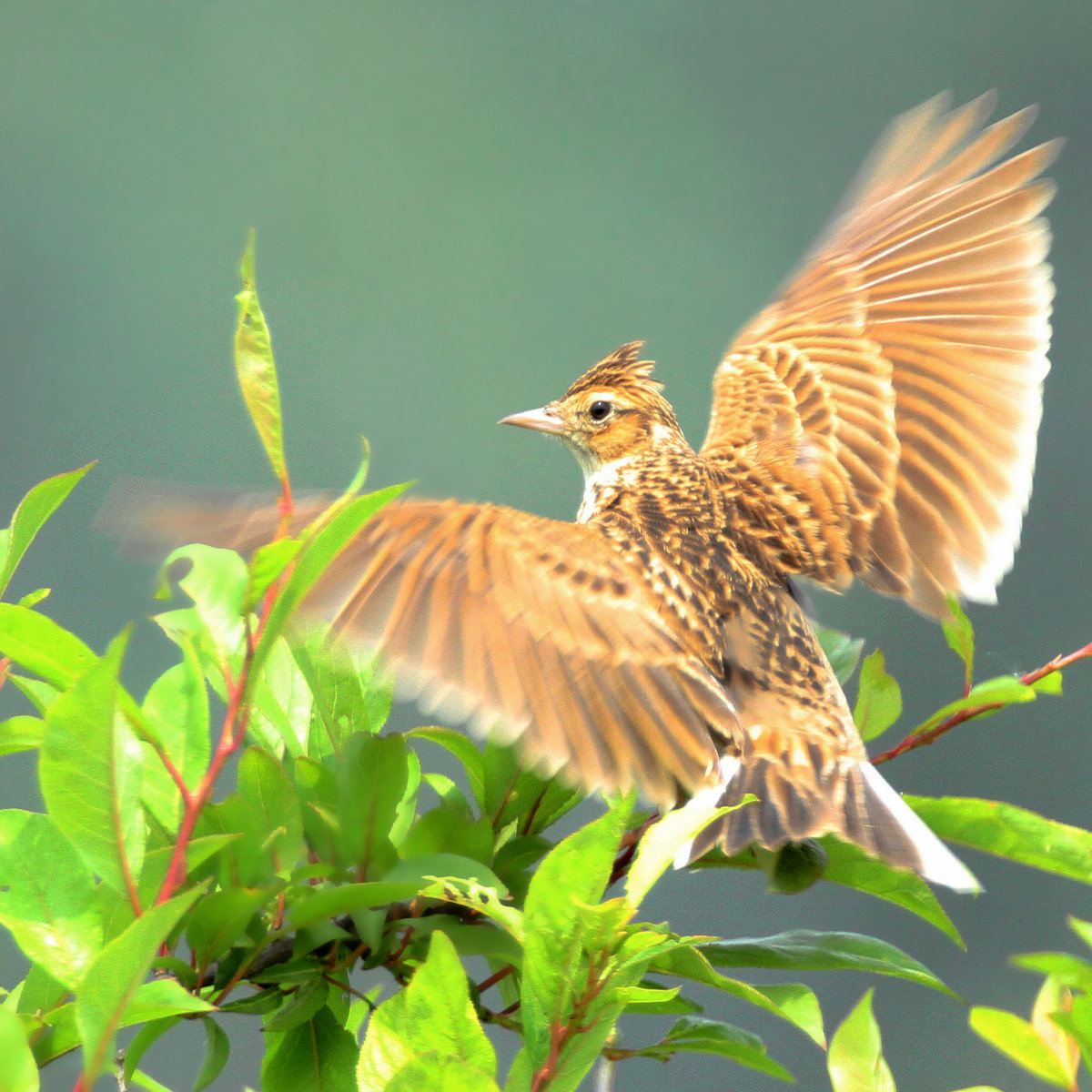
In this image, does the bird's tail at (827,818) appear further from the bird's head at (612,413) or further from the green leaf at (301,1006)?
the bird's head at (612,413)

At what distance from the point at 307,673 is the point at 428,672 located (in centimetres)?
12

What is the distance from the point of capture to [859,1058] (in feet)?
1.72

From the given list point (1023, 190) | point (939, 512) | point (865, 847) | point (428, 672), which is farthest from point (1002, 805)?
point (1023, 190)

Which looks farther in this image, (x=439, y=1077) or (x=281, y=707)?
(x=281, y=707)

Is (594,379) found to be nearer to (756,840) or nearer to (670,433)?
(670,433)

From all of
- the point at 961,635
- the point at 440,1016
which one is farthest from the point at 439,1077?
the point at 961,635

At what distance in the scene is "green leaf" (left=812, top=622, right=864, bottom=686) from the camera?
907 mm

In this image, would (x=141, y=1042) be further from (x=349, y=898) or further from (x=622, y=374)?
(x=622, y=374)

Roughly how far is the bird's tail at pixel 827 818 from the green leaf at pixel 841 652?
2.8 inches

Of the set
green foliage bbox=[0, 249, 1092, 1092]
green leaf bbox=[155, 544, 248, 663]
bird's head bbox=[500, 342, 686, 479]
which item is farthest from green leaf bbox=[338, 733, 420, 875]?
bird's head bbox=[500, 342, 686, 479]

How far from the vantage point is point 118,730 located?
16.6 inches

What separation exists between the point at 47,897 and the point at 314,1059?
0.15 m

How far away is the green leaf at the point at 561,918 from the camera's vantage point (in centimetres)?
41

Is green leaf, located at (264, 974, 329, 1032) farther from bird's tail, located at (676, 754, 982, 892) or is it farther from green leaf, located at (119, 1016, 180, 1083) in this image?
bird's tail, located at (676, 754, 982, 892)
